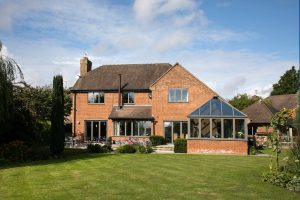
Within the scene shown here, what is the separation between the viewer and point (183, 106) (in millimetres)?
37219

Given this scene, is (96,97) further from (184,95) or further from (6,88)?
(6,88)

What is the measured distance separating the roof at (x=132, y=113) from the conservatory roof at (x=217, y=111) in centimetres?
783

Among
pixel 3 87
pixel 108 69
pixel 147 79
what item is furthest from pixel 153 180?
pixel 108 69

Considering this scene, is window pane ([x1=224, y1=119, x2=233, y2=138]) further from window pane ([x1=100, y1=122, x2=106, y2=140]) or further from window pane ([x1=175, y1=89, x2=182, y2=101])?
window pane ([x1=100, y1=122, x2=106, y2=140])

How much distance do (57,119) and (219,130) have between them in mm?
12434

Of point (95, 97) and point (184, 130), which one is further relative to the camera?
point (95, 97)

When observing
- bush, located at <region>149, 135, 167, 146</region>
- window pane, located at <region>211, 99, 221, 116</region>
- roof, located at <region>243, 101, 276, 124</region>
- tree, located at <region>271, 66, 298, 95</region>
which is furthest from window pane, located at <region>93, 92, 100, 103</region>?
tree, located at <region>271, 66, 298, 95</region>

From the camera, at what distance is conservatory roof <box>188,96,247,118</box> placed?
99.2 ft

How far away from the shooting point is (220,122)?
30250 mm

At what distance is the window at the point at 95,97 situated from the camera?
133 feet

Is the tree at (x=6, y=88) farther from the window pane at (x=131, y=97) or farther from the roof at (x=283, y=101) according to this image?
the roof at (x=283, y=101)

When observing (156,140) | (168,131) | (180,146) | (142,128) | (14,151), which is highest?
(142,128)

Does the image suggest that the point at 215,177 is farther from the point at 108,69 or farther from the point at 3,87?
the point at 108,69

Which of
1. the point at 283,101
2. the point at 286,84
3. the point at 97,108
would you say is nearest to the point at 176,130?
the point at 97,108
